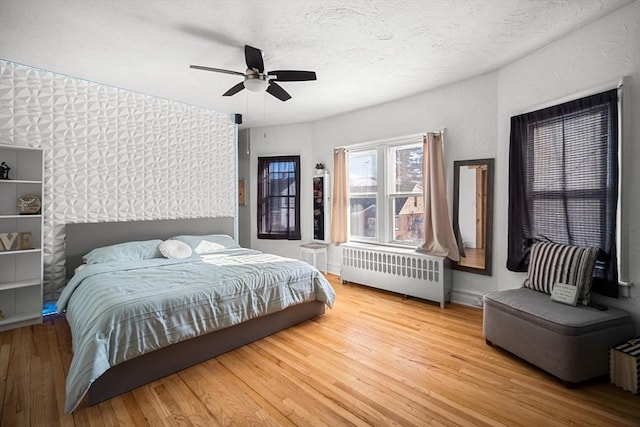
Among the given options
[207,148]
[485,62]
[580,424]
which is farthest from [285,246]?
[580,424]

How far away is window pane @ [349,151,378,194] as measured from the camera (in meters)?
4.70

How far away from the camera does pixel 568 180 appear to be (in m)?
2.63

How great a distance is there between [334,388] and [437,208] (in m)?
2.53

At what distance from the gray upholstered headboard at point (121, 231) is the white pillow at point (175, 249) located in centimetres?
46

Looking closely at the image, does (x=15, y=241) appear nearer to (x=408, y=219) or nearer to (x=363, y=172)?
(x=363, y=172)

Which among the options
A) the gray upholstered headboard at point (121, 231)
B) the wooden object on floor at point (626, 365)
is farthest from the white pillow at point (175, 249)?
the wooden object on floor at point (626, 365)

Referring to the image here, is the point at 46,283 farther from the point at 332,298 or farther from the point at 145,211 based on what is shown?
the point at 332,298

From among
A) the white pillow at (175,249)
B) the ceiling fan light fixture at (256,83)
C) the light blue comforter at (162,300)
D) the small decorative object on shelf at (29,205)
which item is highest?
the ceiling fan light fixture at (256,83)

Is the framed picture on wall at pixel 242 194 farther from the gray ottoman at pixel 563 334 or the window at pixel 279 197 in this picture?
the gray ottoman at pixel 563 334

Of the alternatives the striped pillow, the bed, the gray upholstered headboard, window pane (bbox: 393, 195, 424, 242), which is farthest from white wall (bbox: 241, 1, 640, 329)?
the bed

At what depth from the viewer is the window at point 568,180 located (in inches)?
91.7

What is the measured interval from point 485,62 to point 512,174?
121 cm

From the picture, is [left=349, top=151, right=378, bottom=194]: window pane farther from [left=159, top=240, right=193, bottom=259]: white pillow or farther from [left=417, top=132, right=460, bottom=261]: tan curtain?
[left=159, top=240, right=193, bottom=259]: white pillow

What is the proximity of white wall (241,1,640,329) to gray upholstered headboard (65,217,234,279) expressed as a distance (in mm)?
1743
